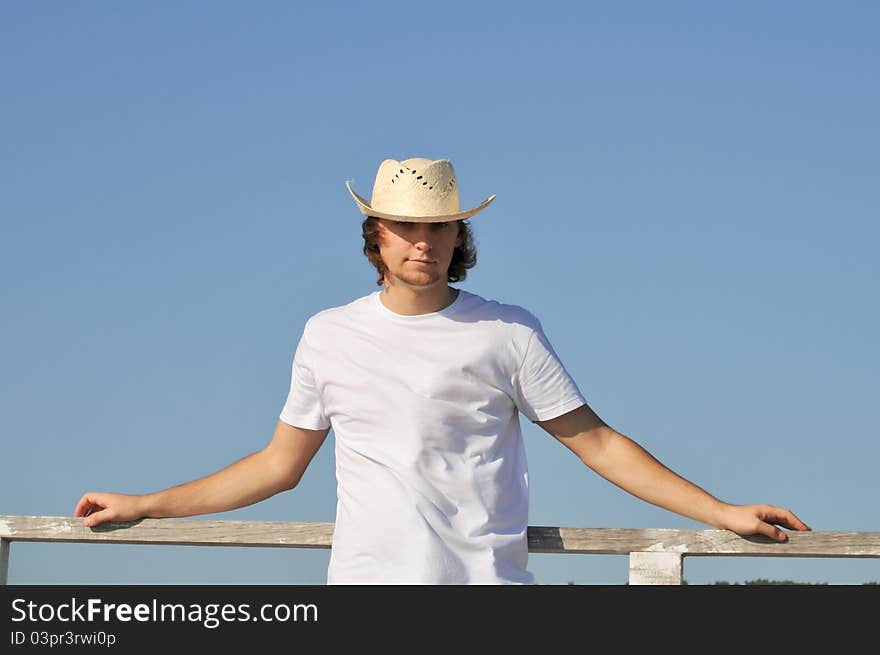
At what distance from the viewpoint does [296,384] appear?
13.9 ft

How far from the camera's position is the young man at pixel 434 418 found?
3865 mm

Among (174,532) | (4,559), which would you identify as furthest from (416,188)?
(4,559)

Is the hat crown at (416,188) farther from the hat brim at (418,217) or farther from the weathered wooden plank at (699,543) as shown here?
the weathered wooden plank at (699,543)

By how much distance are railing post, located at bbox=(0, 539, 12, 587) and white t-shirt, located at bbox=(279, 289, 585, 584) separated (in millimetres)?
1107

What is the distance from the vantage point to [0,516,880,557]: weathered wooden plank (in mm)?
3965

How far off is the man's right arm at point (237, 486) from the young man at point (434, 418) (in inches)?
1.3

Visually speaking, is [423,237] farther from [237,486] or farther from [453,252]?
[237,486]

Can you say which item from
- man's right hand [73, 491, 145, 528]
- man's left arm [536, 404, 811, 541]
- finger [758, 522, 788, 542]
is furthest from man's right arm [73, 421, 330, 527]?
finger [758, 522, 788, 542]

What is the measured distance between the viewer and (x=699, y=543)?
4.00 m

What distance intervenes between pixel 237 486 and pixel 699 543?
148 cm

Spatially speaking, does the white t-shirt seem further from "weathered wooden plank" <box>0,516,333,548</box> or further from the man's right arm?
the man's right arm
